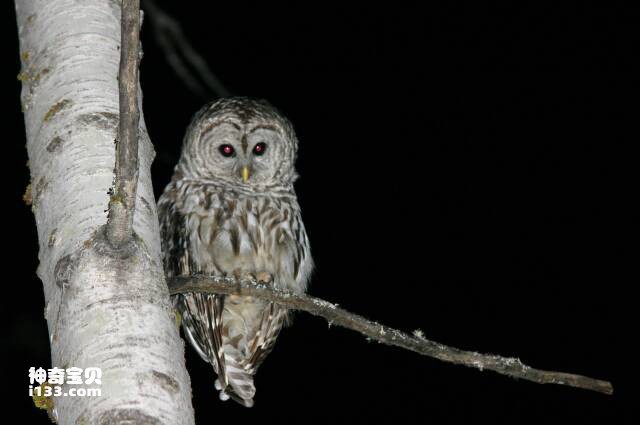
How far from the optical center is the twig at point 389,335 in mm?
1747

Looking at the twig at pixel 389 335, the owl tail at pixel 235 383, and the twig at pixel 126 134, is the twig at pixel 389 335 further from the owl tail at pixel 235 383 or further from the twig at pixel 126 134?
the owl tail at pixel 235 383

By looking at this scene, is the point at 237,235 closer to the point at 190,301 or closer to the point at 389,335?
the point at 190,301

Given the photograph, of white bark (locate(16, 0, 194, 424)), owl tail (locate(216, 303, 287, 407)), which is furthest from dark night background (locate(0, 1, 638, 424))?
white bark (locate(16, 0, 194, 424))

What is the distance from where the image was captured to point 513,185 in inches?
274

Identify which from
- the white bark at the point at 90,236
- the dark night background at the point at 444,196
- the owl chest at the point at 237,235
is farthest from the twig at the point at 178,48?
the dark night background at the point at 444,196

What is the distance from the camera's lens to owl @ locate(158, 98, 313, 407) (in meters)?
3.16

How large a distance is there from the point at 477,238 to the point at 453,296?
524 millimetres

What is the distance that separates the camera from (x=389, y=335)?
1851mm

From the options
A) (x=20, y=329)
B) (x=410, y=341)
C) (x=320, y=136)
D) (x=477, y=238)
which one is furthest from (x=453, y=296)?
(x=410, y=341)

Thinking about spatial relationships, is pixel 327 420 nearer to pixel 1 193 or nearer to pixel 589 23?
pixel 1 193

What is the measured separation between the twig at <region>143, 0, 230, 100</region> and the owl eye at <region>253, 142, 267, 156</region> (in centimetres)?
57

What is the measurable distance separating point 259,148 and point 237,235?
1.80 ft

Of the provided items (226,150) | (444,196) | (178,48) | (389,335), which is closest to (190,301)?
(226,150)

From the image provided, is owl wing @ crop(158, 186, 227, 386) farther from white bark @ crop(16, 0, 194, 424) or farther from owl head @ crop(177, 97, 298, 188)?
white bark @ crop(16, 0, 194, 424)
